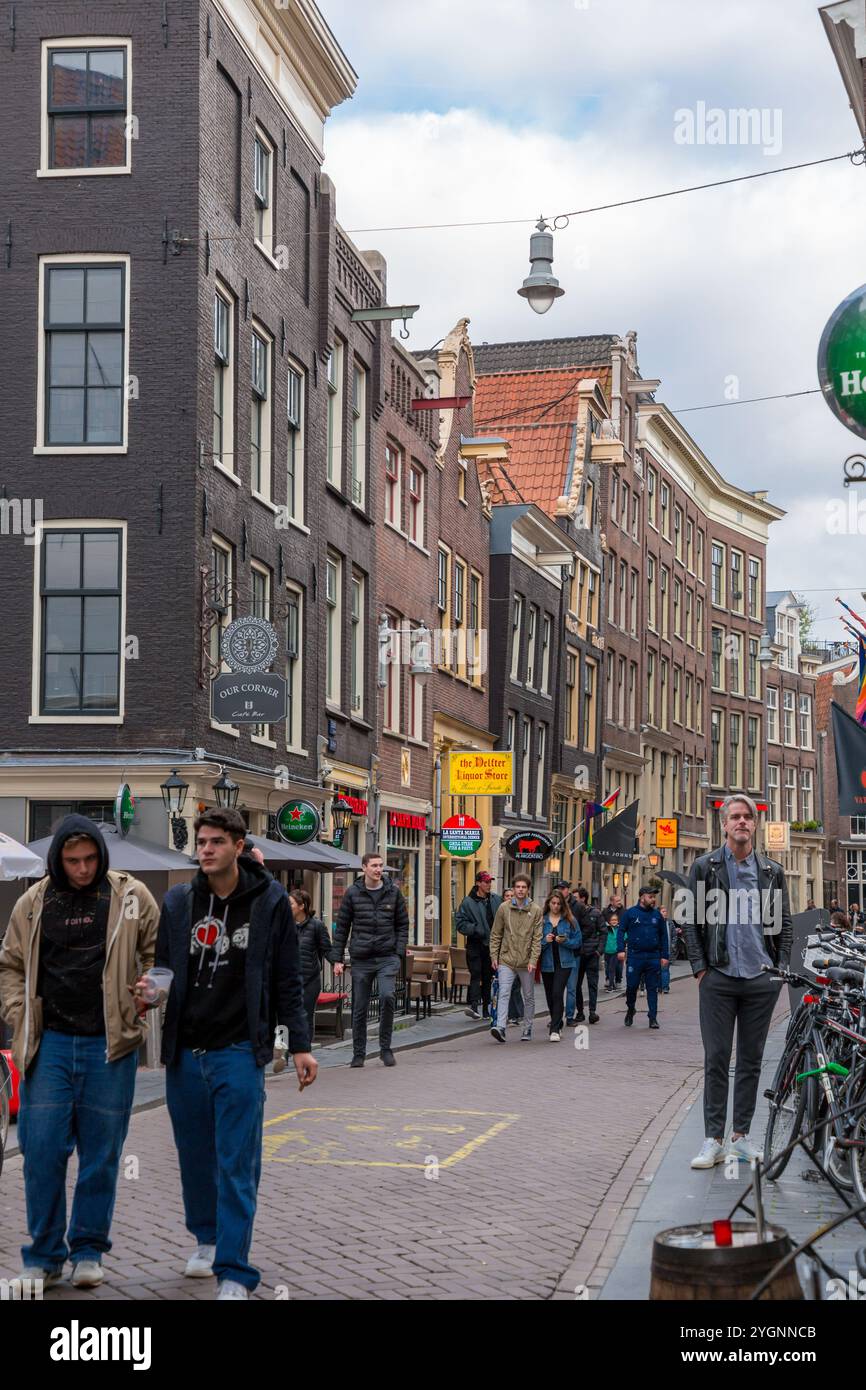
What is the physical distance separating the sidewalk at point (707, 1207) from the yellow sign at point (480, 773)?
70.2 feet

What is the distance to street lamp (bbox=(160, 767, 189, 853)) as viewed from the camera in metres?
20.7

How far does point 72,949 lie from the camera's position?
704 cm

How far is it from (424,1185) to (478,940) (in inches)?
565

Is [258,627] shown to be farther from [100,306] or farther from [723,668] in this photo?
[723,668]

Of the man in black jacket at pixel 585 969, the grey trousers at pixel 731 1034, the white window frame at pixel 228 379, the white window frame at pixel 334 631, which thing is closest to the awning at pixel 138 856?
the grey trousers at pixel 731 1034

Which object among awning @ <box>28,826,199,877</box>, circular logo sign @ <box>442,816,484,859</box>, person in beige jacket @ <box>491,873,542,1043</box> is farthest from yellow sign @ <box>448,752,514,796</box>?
awning @ <box>28,826,199,877</box>

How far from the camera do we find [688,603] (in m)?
66.4

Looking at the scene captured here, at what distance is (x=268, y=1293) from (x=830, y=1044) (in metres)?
3.81

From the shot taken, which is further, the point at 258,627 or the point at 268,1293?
the point at 258,627

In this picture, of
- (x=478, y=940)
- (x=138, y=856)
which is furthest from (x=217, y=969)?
(x=478, y=940)

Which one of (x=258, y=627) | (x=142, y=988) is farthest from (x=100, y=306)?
(x=142, y=988)

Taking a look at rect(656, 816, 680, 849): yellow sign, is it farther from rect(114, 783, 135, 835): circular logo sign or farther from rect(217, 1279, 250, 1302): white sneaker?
rect(217, 1279, 250, 1302): white sneaker
